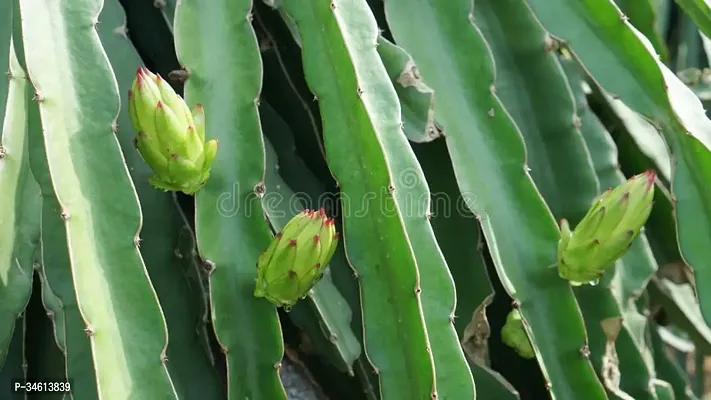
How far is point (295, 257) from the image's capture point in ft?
2.31

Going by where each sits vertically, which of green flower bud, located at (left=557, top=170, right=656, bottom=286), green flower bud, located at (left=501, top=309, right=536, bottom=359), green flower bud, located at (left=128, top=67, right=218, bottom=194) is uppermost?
green flower bud, located at (left=128, top=67, right=218, bottom=194)

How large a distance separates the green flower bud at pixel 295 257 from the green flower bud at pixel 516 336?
0.99ft

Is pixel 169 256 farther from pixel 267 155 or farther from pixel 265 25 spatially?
pixel 265 25

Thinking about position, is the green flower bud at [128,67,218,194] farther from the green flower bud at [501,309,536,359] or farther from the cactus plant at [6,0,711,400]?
the green flower bud at [501,309,536,359]

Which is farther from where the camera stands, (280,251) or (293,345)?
(293,345)

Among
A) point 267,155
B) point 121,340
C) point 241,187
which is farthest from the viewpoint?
point 267,155

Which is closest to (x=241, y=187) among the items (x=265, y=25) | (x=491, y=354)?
(x=265, y=25)

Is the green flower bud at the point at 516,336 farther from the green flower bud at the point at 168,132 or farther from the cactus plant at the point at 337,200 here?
the green flower bud at the point at 168,132

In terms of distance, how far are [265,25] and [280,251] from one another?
1.43 feet

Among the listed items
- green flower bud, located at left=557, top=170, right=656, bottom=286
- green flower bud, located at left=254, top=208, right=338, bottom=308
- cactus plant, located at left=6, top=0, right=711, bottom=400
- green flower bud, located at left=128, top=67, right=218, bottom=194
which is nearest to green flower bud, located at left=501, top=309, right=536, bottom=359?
cactus plant, located at left=6, top=0, right=711, bottom=400

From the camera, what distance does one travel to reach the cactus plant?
2.30 feet

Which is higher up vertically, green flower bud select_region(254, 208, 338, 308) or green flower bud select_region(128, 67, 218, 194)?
green flower bud select_region(128, 67, 218, 194)

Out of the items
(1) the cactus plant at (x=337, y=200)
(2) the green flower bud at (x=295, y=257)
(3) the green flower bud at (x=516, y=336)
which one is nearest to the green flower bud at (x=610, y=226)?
(1) the cactus plant at (x=337, y=200)

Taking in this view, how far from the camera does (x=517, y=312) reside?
0.84 m
